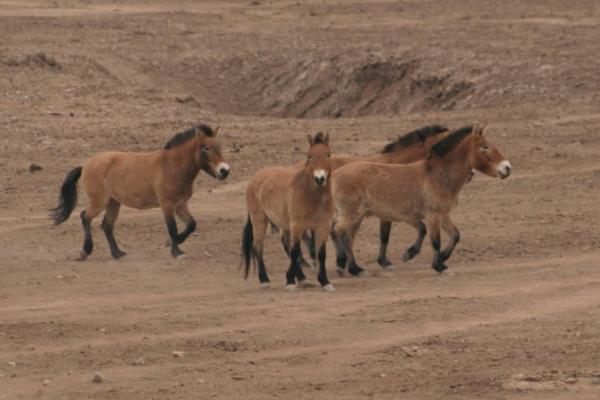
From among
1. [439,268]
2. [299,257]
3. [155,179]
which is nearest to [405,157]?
[439,268]

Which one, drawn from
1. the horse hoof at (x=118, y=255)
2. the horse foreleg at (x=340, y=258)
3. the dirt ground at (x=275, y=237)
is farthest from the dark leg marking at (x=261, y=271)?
the horse hoof at (x=118, y=255)

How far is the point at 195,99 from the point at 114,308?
1548 cm

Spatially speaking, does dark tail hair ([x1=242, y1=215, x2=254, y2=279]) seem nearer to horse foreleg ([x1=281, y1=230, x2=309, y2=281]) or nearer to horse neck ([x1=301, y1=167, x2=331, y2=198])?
horse foreleg ([x1=281, y1=230, x2=309, y2=281])

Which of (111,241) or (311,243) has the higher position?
(311,243)

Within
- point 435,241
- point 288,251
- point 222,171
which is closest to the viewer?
point 288,251

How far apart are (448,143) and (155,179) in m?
3.48

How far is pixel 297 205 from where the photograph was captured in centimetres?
1791

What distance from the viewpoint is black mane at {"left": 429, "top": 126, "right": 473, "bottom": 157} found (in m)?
19.4

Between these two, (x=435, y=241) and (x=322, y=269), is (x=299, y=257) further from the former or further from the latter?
(x=435, y=241)

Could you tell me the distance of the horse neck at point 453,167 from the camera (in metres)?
19.3

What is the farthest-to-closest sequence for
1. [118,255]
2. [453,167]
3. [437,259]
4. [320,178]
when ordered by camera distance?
[118,255]
[453,167]
[437,259]
[320,178]

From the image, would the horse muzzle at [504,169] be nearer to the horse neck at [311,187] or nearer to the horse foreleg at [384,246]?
the horse foreleg at [384,246]

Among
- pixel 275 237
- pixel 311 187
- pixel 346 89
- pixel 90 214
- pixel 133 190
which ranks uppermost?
pixel 311 187

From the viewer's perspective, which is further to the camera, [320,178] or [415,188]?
[415,188]
